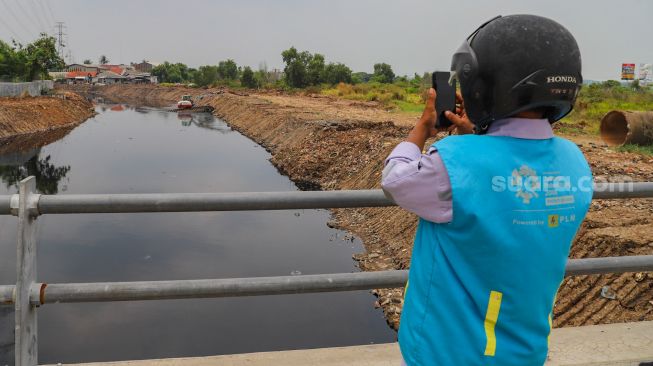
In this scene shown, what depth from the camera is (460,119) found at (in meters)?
1.51

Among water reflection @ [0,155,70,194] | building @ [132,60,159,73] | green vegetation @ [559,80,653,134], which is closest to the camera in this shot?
green vegetation @ [559,80,653,134]

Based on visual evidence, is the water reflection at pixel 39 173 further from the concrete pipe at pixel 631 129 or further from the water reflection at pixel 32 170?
the concrete pipe at pixel 631 129

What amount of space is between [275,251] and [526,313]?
1217cm

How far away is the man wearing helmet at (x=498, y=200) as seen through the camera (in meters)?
1.29

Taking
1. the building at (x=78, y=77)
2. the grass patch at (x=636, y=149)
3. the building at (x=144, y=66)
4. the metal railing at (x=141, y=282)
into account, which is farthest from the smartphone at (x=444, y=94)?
the building at (x=144, y=66)

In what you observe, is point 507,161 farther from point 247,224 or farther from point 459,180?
point 247,224

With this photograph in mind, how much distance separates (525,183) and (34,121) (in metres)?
42.8

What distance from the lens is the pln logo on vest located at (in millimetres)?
1294

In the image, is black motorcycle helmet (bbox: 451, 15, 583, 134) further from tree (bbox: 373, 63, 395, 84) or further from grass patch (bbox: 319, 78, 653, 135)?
tree (bbox: 373, 63, 395, 84)

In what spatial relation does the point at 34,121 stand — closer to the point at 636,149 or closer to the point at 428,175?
the point at 636,149

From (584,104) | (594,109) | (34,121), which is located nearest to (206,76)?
(34,121)

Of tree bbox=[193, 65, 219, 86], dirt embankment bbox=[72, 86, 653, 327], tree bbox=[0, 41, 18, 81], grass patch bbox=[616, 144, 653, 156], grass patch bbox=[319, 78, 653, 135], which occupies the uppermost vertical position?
tree bbox=[193, 65, 219, 86]

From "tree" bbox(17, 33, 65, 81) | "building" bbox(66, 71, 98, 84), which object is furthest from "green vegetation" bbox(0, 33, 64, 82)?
"building" bbox(66, 71, 98, 84)

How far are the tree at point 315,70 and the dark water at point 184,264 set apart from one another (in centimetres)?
4756
